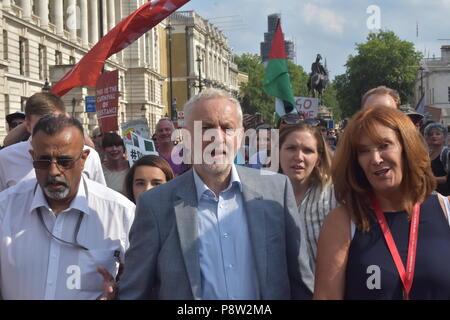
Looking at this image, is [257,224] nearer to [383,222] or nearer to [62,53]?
[383,222]

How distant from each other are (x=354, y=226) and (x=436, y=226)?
355 millimetres

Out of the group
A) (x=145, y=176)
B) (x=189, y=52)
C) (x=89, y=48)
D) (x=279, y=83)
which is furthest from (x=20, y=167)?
(x=189, y=52)

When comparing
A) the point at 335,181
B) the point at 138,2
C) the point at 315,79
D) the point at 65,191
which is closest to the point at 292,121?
the point at 335,181

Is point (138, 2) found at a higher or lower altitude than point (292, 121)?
higher

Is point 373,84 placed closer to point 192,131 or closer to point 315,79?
point 315,79

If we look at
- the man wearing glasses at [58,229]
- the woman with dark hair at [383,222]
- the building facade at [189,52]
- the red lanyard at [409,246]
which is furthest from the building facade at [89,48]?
the red lanyard at [409,246]

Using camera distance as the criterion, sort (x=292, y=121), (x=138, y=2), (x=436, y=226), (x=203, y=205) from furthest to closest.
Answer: (x=138, y=2)
(x=292, y=121)
(x=203, y=205)
(x=436, y=226)

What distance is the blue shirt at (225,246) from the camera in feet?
9.68

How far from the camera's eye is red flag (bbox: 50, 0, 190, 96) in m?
6.77

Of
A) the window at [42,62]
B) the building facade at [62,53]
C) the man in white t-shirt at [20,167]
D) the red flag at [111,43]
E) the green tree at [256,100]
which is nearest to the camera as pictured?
the man in white t-shirt at [20,167]

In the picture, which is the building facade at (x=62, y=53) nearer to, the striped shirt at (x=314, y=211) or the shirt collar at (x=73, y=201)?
the striped shirt at (x=314, y=211)

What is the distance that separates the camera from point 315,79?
2772 cm

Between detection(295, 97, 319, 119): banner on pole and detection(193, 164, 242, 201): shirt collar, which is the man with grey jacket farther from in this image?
detection(295, 97, 319, 119): banner on pole

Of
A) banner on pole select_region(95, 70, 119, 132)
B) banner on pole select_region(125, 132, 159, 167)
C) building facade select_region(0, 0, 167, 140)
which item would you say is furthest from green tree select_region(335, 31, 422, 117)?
banner on pole select_region(125, 132, 159, 167)
